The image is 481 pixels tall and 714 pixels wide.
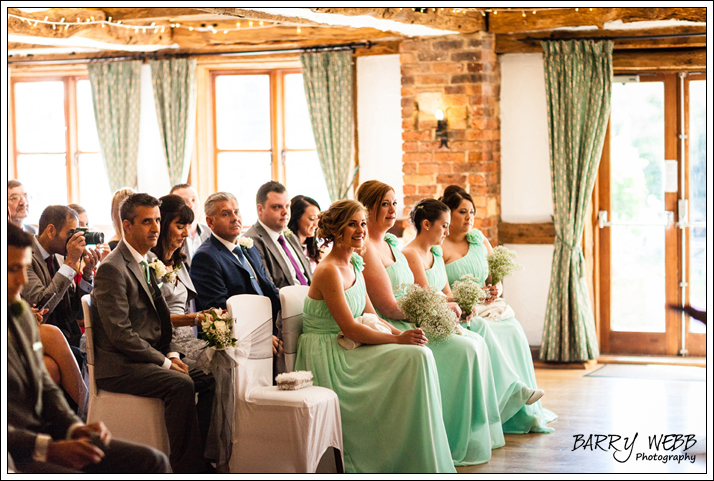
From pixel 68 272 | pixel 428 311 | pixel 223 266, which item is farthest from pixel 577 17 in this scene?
pixel 68 272

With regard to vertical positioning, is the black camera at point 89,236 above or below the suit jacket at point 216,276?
above

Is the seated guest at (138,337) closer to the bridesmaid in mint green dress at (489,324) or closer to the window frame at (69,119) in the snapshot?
the bridesmaid in mint green dress at (489,324)

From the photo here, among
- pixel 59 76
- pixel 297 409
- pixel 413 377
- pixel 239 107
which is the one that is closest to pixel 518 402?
pixel 413 377

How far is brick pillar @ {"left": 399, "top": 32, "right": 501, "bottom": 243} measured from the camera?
6.61 metres

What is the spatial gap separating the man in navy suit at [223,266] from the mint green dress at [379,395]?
504mm

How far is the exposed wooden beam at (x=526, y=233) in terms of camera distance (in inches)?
271

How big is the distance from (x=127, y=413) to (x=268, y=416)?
597 mm

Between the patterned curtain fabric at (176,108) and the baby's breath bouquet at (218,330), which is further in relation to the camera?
the patterned curtain fabric at (176,108)

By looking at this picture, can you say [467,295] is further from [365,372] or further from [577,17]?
[577,17]

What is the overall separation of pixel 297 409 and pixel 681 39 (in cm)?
478

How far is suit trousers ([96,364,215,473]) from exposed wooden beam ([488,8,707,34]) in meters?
4.30

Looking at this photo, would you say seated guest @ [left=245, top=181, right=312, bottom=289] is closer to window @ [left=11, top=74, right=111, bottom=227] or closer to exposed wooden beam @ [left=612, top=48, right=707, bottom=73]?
exposed wooden beam @ [left=612, top=48, right=707, bottom=73]

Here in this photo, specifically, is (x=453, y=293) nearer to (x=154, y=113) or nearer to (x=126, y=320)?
(x=126, y=320)

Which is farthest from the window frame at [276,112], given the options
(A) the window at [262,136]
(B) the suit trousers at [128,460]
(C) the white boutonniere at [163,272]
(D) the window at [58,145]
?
(B) the suit trousers at [128,460]
